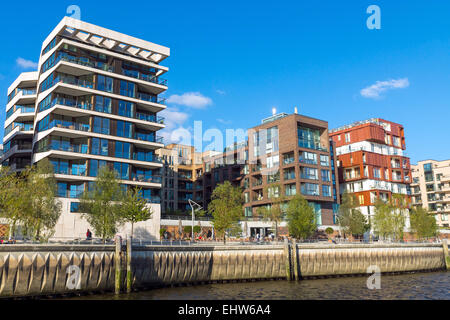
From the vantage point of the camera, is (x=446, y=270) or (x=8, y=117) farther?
(x=8, y=117)

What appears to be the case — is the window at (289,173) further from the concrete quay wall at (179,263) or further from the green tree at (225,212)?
the concrete quay wall at (179,263)

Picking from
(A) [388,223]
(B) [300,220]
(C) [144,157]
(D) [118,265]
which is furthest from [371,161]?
(D) [118,265]

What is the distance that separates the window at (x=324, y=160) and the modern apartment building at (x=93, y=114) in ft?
114

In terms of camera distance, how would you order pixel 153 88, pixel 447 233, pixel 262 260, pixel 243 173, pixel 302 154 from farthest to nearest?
pixel 447 233, pixel 243 173, pixel 302 154, pixel 153 88, pixel 262 260

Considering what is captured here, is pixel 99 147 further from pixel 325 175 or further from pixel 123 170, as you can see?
pixel 325 175

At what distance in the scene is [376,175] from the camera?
9081 cm

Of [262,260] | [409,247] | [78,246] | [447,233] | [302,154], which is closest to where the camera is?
[78,246]

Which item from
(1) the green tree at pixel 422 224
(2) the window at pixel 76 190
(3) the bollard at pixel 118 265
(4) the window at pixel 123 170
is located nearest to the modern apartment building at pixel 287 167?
(1) the green tree at pixel 422 224

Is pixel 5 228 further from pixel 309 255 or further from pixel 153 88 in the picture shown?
pixel 309 255

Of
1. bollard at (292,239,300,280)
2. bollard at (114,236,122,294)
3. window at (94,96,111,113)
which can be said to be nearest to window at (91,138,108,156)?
window at (94,96,111,113)

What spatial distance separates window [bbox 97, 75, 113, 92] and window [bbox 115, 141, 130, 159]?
315 inches

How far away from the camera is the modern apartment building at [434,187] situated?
11712 centimetres
